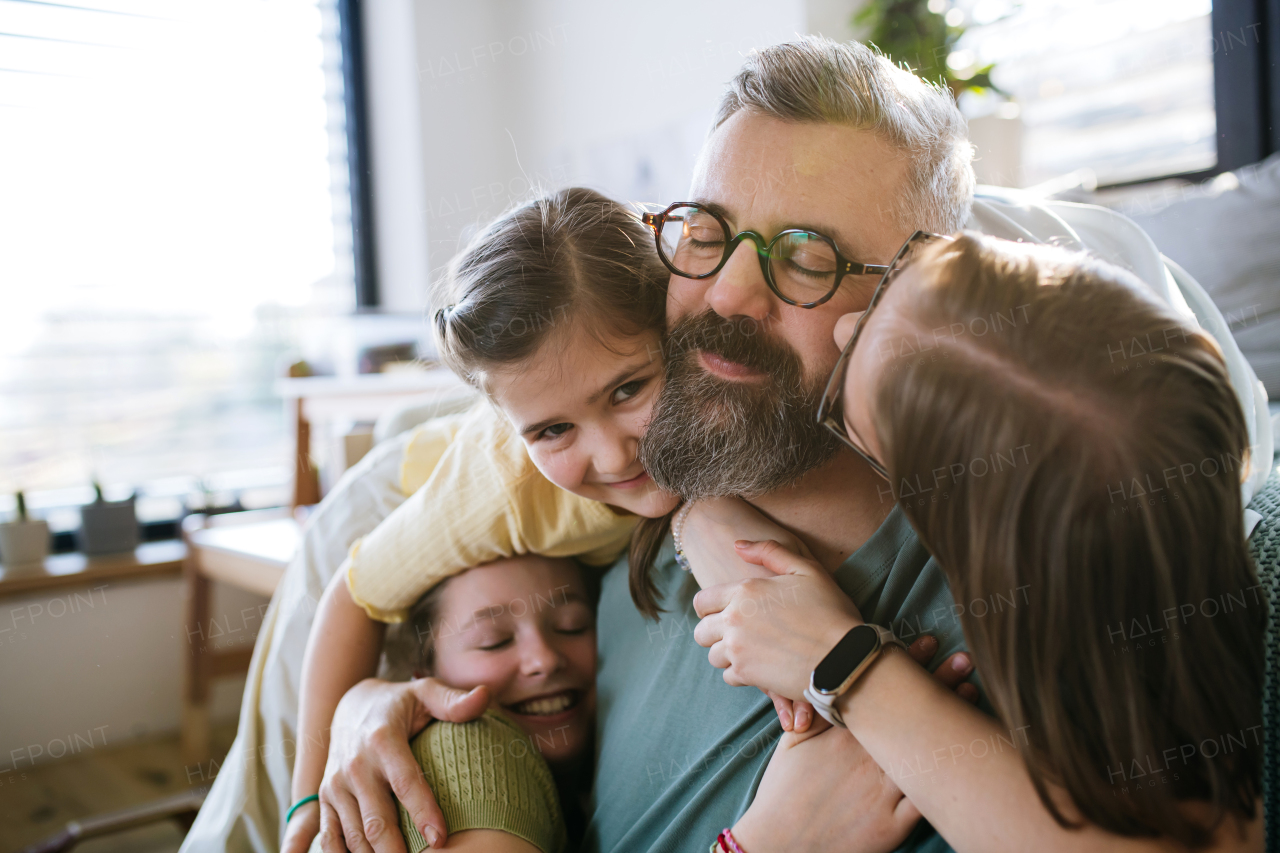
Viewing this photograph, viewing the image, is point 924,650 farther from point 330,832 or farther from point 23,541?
point 23,541

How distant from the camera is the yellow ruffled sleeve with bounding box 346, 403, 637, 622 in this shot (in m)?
1.12

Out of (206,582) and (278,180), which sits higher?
(278,180)

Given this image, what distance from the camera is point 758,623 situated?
0.77 metres

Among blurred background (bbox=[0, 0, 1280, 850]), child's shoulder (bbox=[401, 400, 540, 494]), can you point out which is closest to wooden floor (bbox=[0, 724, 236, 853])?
blurred background (bbox=[0, 0, 1280, 850])

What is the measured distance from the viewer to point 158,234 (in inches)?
120

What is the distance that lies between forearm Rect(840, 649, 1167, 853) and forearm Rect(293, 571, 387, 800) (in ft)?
2.54

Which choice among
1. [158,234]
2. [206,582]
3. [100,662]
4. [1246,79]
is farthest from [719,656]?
[158,234]

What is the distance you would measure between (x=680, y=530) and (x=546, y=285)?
1.06ft

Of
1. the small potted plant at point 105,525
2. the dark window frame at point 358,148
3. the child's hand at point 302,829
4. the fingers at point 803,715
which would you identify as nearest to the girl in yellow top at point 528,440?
the child's hand at point 302,829

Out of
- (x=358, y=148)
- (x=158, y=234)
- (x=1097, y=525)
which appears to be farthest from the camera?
(x=358, y=148)

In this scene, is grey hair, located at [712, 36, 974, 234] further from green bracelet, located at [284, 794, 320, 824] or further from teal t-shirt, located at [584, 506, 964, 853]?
green bracelet, located at [284, 794, 320, 824]

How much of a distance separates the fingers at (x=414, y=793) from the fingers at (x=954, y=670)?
1.76ft

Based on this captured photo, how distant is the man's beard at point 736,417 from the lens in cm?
90

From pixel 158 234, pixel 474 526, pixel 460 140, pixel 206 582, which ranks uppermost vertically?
pixel 460 140
